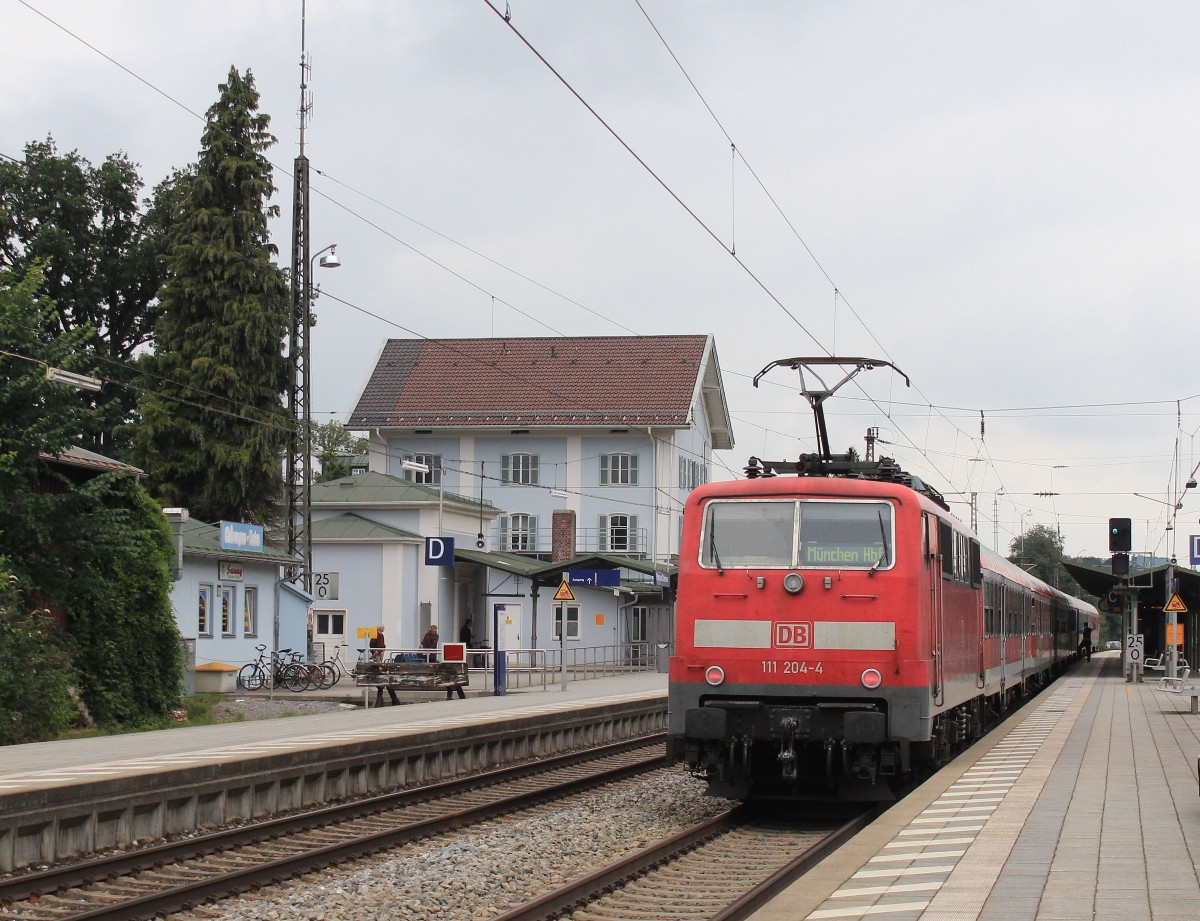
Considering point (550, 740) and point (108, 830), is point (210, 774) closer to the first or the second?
point (108, 830)

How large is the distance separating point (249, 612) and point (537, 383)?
91.7 ft

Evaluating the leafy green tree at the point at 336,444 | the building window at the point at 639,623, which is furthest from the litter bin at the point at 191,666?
the leafy green tree at the point at 336,444

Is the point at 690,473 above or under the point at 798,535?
above

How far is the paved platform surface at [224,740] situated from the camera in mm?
14320

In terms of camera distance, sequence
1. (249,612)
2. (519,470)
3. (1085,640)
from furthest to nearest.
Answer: (1085,640) → (519,470) → (249,612)

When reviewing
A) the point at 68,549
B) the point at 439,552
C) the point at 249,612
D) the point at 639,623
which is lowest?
the point at 639,623

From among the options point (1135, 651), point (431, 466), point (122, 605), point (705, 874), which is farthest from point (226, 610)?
point (431, 466)

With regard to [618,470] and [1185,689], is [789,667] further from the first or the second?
[618,470]

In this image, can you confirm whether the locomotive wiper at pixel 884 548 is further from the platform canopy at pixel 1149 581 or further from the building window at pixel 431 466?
the building window at pixel 431 466

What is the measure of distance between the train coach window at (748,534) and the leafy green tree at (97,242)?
1609 inches

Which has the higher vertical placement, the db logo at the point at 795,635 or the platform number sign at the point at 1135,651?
the db logo at the point at 795,635

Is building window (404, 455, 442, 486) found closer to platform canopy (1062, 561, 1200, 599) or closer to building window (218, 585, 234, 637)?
platform canopy (1062, 561, 1200, 599)

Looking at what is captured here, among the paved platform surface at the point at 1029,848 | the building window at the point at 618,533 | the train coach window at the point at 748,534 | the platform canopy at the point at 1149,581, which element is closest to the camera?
the paved platform surface at the point at 1029,848

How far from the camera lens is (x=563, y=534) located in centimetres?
5272
